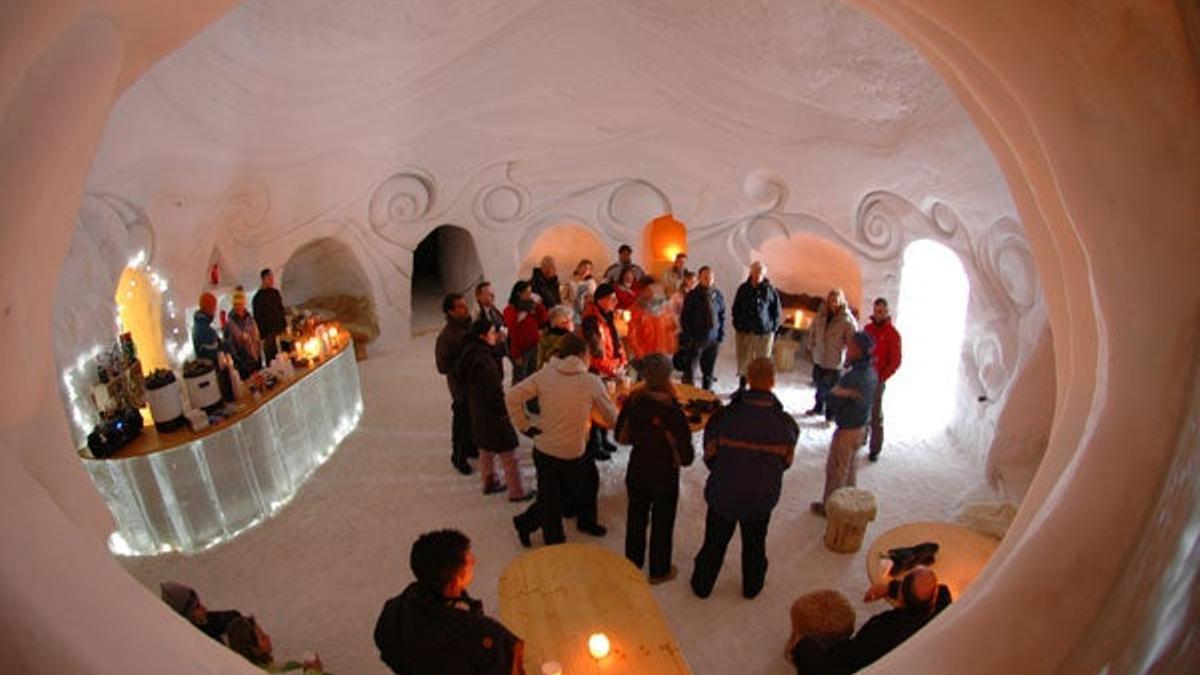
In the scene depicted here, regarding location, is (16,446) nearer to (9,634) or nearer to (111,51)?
(9,634)

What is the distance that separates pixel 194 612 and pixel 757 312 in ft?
20.1

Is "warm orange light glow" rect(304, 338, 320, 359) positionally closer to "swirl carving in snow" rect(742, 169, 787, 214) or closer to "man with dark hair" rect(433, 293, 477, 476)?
"man with dark hair" rect(433, 293, 477, 476)

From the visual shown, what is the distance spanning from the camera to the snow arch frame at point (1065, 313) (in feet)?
3.86

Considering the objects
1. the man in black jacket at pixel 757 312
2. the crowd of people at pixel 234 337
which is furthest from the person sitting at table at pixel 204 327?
the man in black jacket at pixel 757 312

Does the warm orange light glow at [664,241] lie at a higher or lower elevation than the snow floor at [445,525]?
higher

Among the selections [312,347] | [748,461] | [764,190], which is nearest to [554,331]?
[748,461]

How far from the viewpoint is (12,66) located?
1.40 m

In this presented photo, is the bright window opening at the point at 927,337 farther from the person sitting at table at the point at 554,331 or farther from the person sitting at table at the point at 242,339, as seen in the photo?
the person sitting at table at the point at 242,339

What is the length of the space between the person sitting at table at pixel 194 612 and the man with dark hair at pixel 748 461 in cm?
314

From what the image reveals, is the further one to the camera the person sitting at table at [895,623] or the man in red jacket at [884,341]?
the man in red jacket at [884,341]

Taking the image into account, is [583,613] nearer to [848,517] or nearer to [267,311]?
[848,517]

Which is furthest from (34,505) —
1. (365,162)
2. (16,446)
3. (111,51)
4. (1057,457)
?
(365,162)

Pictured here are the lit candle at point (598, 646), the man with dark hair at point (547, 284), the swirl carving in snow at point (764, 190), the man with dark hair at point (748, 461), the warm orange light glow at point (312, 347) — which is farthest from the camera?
the swirl carving in snow at point (764, 190)

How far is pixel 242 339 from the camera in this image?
6.95 m
